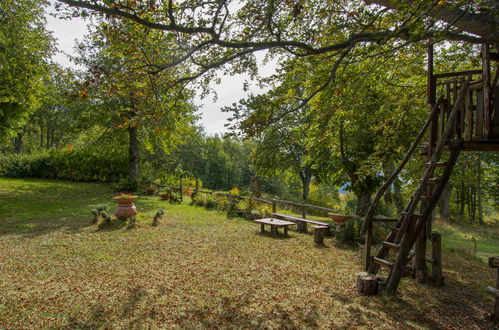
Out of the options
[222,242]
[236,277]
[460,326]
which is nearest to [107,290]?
[236,277]

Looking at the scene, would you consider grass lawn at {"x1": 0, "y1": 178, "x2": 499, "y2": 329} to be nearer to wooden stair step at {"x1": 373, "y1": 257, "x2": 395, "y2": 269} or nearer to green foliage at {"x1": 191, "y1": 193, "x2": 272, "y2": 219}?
wooden stair step at {"x1": 373, "y1": 257, "x2": 395, "y2": 269}

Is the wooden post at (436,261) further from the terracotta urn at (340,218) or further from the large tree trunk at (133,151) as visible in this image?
the large tree trunk at (133,151)

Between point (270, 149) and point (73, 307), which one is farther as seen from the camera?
point (270, 149)

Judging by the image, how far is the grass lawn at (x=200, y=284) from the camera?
420cm

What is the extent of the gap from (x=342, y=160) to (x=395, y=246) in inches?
284

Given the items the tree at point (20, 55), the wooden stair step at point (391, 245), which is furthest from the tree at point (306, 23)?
the tree at point (20, 55)

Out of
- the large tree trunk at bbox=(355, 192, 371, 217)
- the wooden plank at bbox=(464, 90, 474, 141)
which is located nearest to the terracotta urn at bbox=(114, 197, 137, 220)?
the large tree trunk at bbox=(355, 192, 371, 217)

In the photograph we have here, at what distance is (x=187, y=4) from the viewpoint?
5086mm

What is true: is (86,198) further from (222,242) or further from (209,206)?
(222,242)

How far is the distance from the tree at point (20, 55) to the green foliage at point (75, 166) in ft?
28.3

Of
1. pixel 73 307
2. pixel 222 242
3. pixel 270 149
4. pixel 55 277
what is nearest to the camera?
pixel 73 307

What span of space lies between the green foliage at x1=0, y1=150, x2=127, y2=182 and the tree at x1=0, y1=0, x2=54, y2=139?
340 inches

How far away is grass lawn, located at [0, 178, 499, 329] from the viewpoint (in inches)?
165

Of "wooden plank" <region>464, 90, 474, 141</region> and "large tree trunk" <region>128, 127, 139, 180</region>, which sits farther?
"large tree trunk" <region>128, 127, 139, 180</region>
